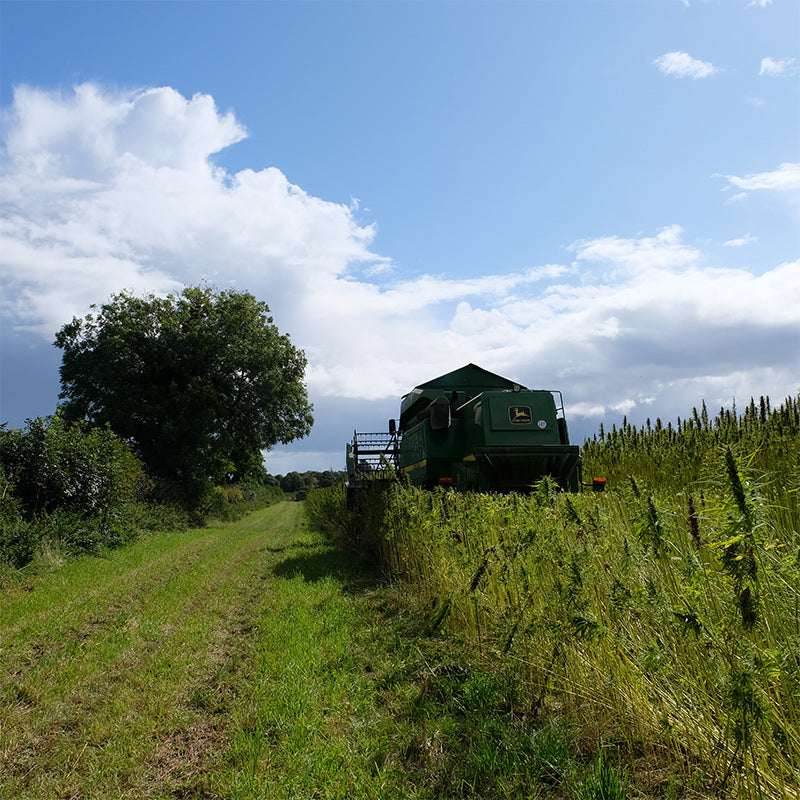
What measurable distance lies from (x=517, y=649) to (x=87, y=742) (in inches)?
114

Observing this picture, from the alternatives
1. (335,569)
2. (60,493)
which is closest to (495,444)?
(335,569)

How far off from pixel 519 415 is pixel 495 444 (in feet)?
2.38

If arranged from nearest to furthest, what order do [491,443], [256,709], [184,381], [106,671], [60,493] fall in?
1. [256,709]
2. [106,671]
3. [491,443]
4. [60,493]
5. [184,381]

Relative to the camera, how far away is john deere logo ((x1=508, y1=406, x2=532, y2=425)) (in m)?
10.0

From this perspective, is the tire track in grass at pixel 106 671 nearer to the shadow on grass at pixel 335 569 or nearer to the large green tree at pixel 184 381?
the shadow on grass at pixel 335 569

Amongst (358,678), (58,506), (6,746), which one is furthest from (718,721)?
(58,506)

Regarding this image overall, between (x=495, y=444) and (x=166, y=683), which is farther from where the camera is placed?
(x=495, y=444)

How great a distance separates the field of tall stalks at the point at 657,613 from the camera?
86.0 inches

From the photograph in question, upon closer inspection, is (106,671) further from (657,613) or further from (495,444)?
(495,444)

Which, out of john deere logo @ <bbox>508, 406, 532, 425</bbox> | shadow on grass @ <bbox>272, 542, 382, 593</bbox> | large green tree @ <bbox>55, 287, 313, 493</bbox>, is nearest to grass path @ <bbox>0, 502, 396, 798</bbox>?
shadow on grass @ <bbox>272, 542, 382, 593</bbox>

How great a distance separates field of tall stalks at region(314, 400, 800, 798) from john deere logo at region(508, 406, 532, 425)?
4112 millimetres

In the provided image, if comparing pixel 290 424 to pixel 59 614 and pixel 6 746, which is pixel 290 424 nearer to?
pixel 59 614

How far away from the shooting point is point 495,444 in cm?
983

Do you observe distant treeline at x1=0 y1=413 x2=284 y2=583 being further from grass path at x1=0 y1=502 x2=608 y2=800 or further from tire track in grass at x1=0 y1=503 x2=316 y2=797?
grass path at x1=0 y1=502 x2=608 y2=800
